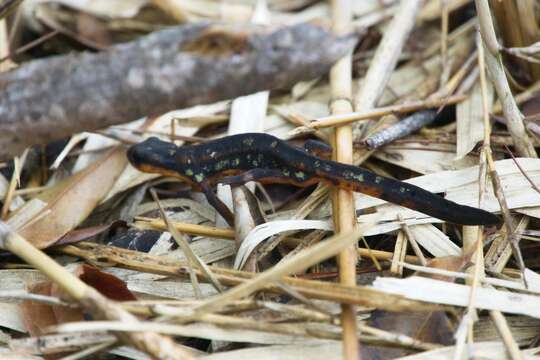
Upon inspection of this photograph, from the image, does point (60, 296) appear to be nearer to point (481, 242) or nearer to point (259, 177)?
point (259, 177)

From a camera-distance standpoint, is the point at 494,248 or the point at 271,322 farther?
the point at 494,248

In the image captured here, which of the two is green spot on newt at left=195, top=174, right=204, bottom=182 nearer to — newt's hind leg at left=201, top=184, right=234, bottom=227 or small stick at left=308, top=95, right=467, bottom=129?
newt's hind leg at left=201, top=184, right=234, bottom=227

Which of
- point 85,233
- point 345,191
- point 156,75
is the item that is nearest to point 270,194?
point 345,191

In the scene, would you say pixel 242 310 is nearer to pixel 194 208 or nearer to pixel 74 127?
pixel 74 127

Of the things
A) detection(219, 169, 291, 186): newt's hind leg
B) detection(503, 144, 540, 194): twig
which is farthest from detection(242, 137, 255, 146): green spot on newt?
detection(503, 144, 540, 194): twig

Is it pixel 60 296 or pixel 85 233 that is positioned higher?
pixel 85 233

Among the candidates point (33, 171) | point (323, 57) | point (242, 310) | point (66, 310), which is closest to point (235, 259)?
point (242, 310)
